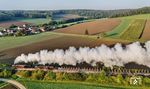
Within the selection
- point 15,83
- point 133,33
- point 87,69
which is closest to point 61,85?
point 15,83

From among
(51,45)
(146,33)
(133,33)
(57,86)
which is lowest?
(51,45)

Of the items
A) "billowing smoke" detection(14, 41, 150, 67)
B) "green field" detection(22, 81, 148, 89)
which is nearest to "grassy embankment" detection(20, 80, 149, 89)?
"green field" detection(22, 81, 148, 89)

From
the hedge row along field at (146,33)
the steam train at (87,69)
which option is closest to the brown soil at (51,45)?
the hedge row along field at (146,33)

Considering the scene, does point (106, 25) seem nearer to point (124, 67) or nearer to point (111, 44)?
point (111, 44)

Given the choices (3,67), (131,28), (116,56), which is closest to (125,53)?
(116,56)

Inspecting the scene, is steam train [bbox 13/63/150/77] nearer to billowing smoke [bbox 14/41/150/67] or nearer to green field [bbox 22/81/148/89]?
billowing smoke [bbox 14/41/150/67]

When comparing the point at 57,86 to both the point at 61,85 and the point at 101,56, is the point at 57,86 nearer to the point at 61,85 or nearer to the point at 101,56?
the point at 61,85

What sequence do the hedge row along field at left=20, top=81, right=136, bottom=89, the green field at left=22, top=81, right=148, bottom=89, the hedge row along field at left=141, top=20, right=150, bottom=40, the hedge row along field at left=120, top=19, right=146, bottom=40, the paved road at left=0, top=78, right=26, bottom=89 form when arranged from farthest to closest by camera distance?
the hedge row along field at left=120, top=19, right=146, bottom=40
the hedge row along field at left=141, top=20, right=150, bottom=40
the paved road at left=0, top=78, right=26, bottom=89
the hedge row along field at left=20, top=81, right=136, bottom=89
the green field at left=22, top=81, right=148, bottom=89

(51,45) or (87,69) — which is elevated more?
(87,69)
